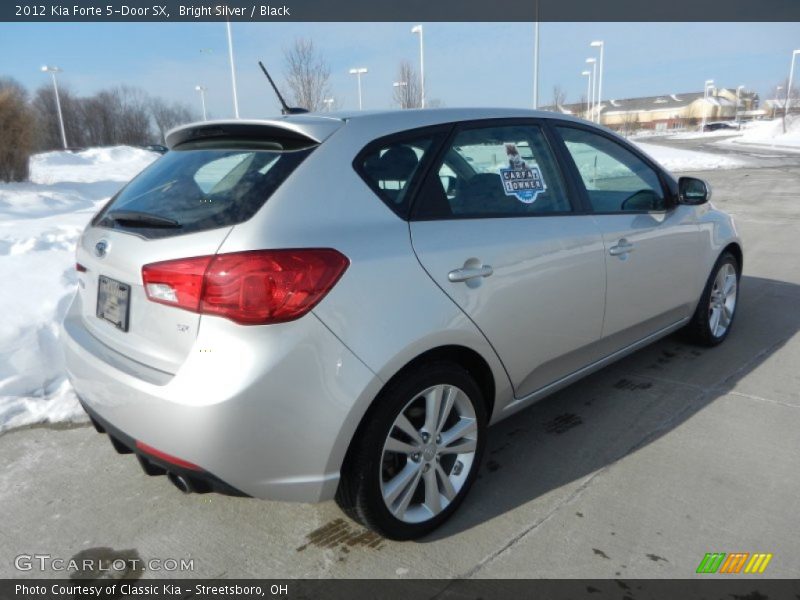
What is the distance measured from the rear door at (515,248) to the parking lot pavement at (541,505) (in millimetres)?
467

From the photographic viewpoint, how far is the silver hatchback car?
75.7 inches

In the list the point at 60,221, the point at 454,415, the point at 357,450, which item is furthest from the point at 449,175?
the point at 60,221

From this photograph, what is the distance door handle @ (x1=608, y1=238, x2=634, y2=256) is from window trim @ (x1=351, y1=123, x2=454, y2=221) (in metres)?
1.13

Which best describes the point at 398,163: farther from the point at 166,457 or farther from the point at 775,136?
the point at 775,136

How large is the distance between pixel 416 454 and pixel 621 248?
5.37 feet

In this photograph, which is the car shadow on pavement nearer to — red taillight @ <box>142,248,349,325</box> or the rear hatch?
red taillight @ <box>142,248,349,325</box>

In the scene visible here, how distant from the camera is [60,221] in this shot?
888cm

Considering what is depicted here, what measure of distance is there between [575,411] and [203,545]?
2.13 metres

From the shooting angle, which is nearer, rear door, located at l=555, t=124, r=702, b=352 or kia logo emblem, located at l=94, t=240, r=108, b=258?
kia logo emblem, located at l=94, t=240, r=108, b=258

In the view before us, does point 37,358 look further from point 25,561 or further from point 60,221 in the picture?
point 60,221

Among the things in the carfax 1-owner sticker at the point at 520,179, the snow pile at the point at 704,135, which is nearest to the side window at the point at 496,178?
the carfax 1-owner sticker at the point at 520,179

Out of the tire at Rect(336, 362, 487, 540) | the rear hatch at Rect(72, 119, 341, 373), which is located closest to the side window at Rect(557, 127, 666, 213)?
the tire at Rect(336, 362, 487, 540)

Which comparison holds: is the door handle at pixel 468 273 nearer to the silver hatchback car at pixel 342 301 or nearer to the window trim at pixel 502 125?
the silver hatchback car at pixel 342 301

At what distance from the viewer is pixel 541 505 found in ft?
8.61
